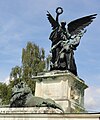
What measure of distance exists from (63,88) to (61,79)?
0.43m

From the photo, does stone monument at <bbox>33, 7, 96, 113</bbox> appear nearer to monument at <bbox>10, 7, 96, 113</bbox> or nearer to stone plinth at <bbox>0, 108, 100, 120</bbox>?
monument at <bbox>10, 7, 96, 113</bbox>

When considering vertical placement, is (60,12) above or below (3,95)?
above

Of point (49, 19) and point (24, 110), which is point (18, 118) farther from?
point (49, 19)

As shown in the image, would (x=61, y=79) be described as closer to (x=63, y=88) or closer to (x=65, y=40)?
(x=63, y=88)

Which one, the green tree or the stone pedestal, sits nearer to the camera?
the stone pedestal

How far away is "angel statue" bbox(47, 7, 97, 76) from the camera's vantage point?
16031 mm

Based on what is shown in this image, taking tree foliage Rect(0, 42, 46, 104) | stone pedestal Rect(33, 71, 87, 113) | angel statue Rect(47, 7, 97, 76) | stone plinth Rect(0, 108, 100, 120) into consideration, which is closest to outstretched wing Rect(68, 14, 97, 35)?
angel statue Rect(47, 7, 97, 76)

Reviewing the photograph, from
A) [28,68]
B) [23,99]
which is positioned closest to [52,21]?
[23,99]

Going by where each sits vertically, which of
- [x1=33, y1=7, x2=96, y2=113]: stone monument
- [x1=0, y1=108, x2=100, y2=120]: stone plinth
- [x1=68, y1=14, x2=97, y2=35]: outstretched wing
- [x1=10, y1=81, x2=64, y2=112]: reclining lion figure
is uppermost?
[x1=68, y1=14, x2=97, y2=35]: outstretched wing

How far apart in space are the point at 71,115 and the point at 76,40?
18.0ft

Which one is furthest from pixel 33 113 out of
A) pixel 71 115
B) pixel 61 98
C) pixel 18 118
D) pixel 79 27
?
pixel 79 27

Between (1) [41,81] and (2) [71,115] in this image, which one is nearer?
(2) [71,115]

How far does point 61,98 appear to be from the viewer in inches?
594

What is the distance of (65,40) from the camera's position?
16.5 m
